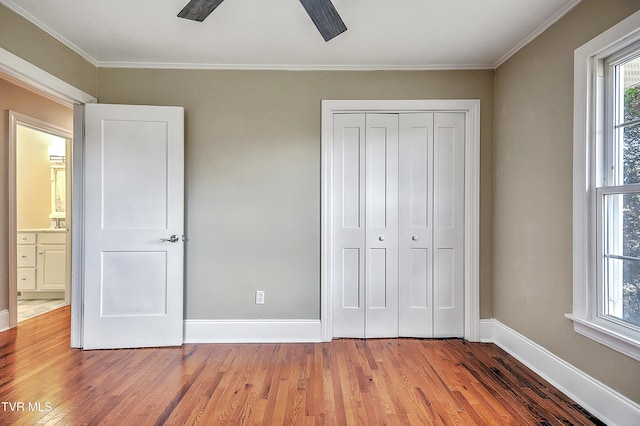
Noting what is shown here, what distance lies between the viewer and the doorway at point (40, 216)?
13.4 ft

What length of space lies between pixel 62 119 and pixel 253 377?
3.87 metres

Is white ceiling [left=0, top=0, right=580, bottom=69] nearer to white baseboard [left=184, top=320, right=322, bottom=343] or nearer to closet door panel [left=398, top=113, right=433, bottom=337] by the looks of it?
closet door panel [left=398, top=113, right=433, bottom=337]

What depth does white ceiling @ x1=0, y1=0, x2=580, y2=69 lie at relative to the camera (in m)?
2.28

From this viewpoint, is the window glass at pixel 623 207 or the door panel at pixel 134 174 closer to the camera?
the window glass at pixel 623 207

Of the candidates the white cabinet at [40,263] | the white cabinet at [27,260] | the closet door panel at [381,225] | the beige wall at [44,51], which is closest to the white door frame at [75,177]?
the beige wall at [44,51]

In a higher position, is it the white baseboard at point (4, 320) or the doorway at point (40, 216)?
the doorway at point (40, 216)

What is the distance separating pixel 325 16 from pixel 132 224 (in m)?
2.24

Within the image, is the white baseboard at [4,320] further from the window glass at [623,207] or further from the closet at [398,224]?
the window glass at [623,207]

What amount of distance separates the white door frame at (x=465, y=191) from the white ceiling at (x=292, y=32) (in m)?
0.33

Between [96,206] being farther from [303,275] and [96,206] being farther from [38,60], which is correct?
[303,275]

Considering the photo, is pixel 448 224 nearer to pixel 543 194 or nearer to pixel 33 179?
pixel 543 194

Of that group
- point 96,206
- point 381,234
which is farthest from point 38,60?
point 381,234

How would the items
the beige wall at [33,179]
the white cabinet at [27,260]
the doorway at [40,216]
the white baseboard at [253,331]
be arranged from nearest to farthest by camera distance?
the white baseboard at [253,331] → the doorway at [40,216] → the white cabinet at [27,260] → the beige wall at [33,179]

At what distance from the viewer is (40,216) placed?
16.6 ft
